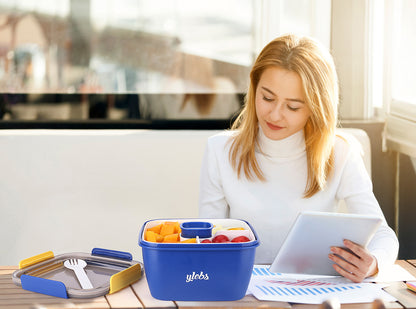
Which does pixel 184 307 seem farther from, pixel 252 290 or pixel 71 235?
pixel 71 235

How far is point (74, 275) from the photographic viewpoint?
1.33m

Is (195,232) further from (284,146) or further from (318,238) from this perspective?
(284,146)

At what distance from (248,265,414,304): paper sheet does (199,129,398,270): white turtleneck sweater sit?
0.39m

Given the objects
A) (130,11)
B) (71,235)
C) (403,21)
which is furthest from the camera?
(130,11)

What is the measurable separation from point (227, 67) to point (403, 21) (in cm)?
82

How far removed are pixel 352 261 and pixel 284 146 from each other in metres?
0.58

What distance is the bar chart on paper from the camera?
4.00ft

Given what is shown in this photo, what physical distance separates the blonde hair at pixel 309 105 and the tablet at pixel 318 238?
444mm

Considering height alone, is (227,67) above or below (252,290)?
above

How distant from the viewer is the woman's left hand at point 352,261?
1328 mm

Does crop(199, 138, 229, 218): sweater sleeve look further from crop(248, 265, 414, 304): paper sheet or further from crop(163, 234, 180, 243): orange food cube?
crop(163, 234, 180, 243): orange food cube

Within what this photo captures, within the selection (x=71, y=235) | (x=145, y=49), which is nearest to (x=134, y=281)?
(x=71, y=235)

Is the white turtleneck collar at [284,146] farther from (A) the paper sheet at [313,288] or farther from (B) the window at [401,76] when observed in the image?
(B) the window at [401,76]

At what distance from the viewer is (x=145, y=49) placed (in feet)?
8.54
